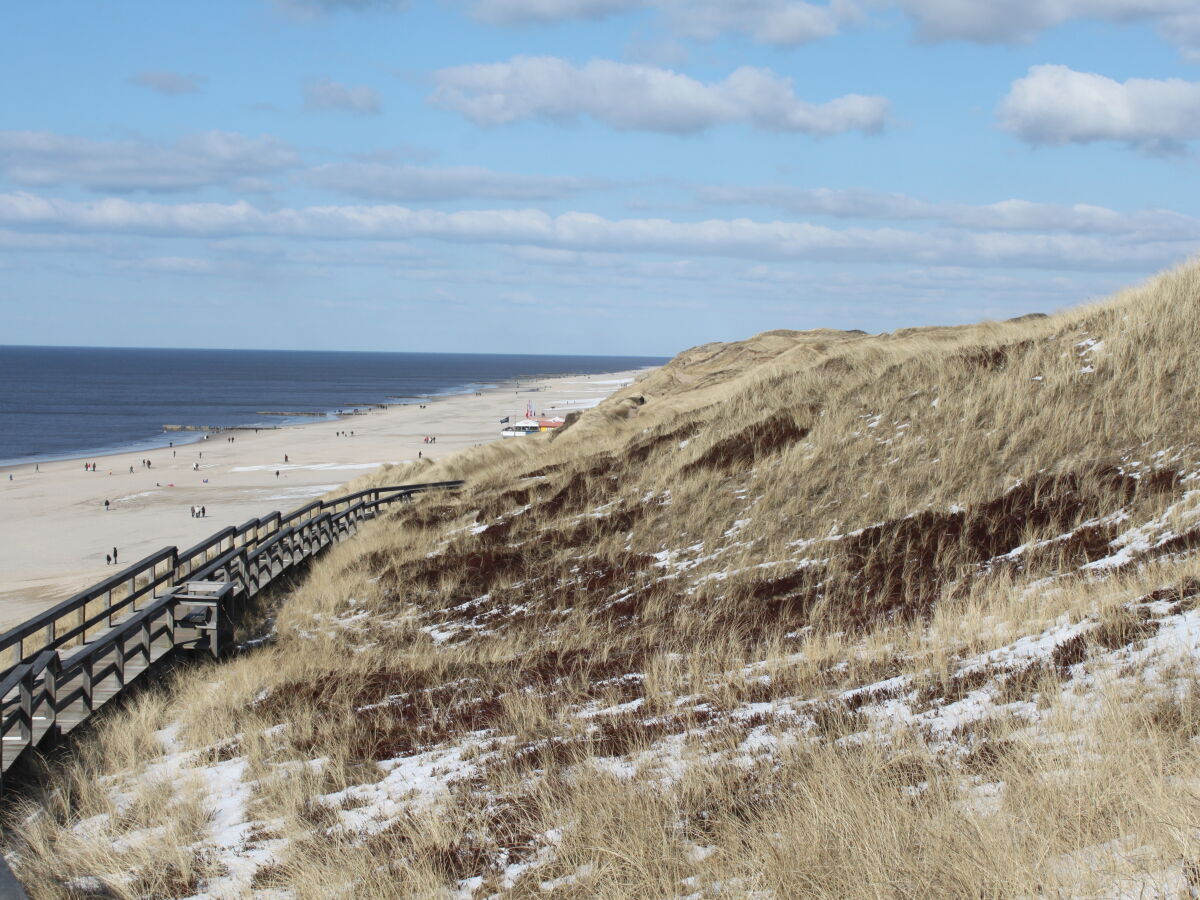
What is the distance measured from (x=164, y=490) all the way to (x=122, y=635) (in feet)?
183

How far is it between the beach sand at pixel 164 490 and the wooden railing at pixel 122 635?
1524 centimetres

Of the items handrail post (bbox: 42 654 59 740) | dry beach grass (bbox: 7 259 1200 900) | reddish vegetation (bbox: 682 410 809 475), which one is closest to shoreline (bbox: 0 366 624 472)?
reddish vegetation (bbox: 682 410 809 475)

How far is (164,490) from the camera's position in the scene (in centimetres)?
6275

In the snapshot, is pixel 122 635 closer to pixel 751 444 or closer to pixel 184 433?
pixel 751 444

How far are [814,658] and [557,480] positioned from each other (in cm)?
1423

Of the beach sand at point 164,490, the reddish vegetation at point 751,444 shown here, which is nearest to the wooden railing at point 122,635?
the reddish vegetation at point 751,444

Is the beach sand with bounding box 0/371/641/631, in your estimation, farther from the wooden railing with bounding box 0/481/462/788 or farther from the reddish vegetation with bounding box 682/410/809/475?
the reddish vegetation with bounding box 682/410/809/475

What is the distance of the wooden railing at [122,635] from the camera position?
31.4ft

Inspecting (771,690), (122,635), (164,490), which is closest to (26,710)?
(122,635)

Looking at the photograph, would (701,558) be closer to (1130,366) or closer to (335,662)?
(335,662)

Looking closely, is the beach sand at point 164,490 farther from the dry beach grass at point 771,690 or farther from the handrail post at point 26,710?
the handrail post at point 26,710

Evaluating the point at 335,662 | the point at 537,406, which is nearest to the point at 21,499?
the point at 335,662

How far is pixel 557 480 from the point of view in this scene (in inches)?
887

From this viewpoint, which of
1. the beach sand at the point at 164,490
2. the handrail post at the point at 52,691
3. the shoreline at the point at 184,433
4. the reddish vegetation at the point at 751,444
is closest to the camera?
the handrail post at the point at 52,691
